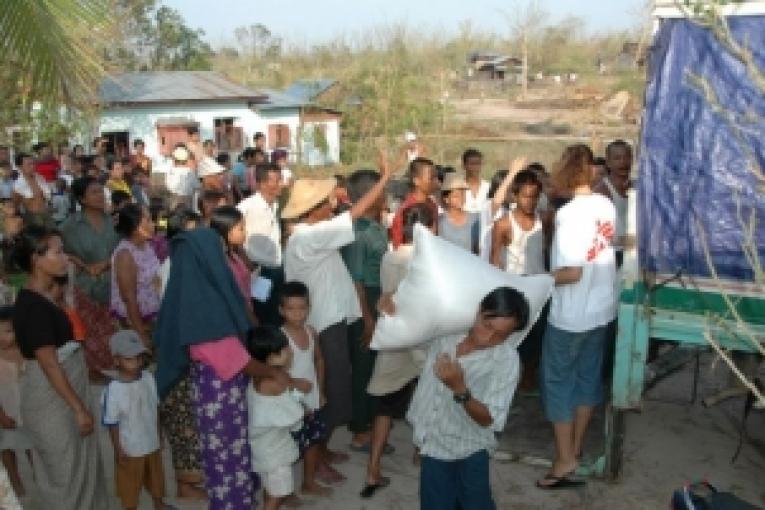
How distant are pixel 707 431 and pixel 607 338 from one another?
1218 mm

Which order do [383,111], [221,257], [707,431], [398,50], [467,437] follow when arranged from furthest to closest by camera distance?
[398,50]
[383,111]
[707,431]
[221,257]
[467,437]

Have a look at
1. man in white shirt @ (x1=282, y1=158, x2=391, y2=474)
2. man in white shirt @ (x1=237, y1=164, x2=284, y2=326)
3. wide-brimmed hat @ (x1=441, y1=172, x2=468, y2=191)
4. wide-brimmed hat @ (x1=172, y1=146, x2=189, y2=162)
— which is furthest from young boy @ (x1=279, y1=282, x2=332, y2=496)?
wide-brimmed hat @ (x1=172, y1=146, x2=189, y2=162)

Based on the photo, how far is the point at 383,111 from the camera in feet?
66.8

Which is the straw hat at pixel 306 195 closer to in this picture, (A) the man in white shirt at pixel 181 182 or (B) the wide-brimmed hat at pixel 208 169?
(B) the wide-brimmed hat at pixel 208 169

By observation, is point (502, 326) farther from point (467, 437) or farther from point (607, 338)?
point (607, 338)

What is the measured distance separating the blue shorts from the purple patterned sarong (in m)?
1.55

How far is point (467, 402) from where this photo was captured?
2.46 meters

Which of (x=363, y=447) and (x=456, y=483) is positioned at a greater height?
(x=456, y=483)

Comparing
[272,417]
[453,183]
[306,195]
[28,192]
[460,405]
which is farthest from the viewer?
[28,192]

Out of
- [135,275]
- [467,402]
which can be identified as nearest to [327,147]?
[135,275]

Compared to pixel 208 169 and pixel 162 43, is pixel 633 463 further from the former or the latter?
pixel 162 43

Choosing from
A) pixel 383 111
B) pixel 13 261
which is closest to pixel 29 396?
pixel 13 261

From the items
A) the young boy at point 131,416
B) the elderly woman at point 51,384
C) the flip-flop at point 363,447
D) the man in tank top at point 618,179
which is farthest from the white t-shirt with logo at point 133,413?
the man in tank top at point 618,179

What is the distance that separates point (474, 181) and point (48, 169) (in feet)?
20.9
